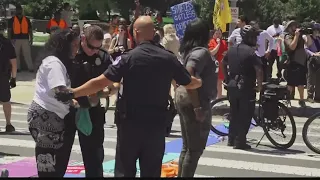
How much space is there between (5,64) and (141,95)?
5466 mm

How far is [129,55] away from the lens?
15.3 feet

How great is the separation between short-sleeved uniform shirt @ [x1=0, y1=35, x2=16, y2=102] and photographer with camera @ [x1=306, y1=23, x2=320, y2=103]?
6855mm

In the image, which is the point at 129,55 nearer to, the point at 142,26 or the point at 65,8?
the point at 142,26

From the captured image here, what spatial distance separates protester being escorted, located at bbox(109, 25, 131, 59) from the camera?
12.9m

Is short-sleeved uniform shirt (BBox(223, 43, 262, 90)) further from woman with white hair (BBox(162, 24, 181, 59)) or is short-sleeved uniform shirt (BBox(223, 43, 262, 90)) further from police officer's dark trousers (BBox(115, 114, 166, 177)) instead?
police officer's dark trousers (BBox(115, 114, 166, 177))

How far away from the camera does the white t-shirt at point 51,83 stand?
489 centimetres

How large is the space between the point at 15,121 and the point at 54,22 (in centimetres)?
633

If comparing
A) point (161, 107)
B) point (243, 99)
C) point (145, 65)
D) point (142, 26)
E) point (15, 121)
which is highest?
point (142, 26)

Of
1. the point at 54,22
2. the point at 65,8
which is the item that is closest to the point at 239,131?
the point at 54,22

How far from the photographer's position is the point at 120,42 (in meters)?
13.1

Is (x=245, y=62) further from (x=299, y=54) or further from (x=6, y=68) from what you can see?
(x=299, y=54)

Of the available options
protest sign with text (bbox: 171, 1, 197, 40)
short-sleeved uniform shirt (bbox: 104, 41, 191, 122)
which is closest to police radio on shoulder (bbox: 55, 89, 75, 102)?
short-sleeved uniform shirt (bbox: 104, 41, 191, 122)

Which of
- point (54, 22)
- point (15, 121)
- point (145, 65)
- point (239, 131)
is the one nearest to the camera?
point (145, 65)

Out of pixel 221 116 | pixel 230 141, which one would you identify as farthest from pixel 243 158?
pixel 221 116
